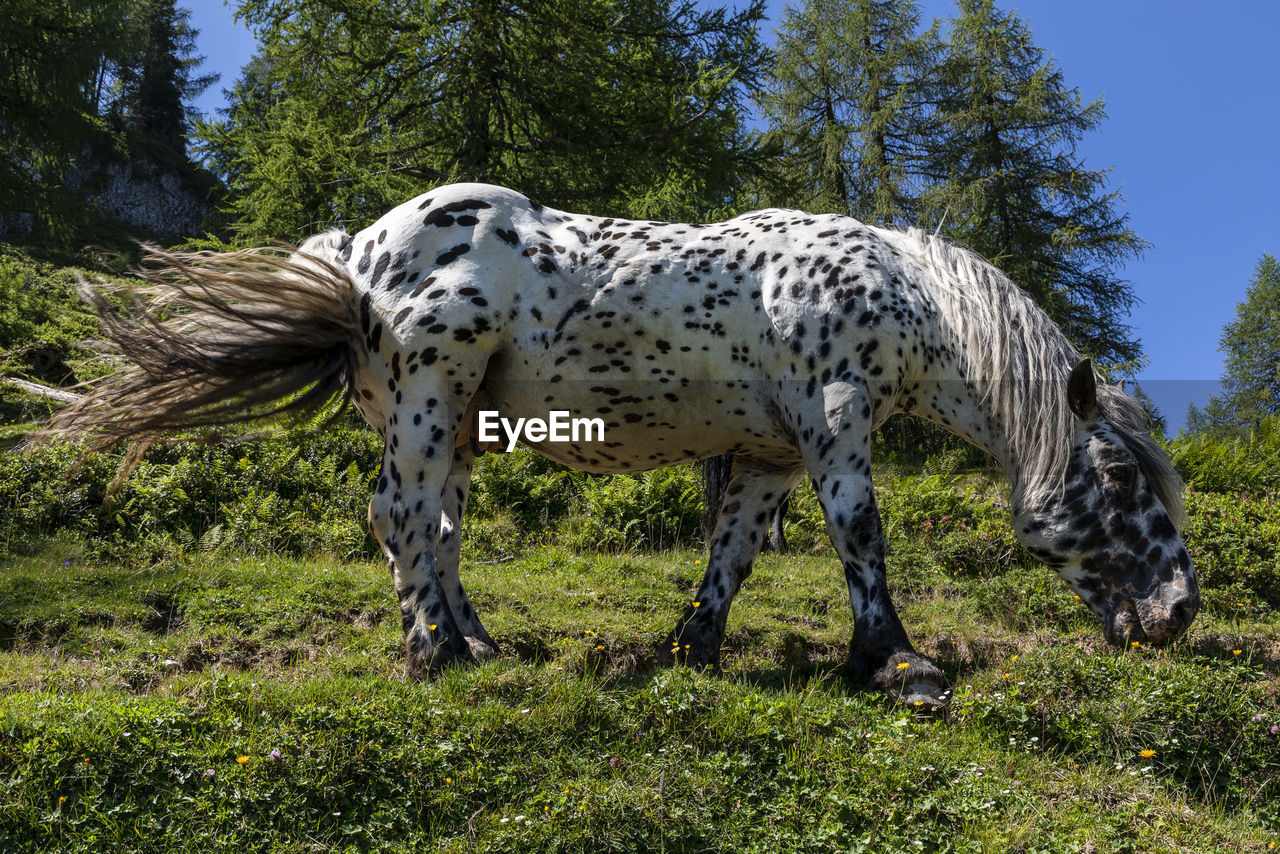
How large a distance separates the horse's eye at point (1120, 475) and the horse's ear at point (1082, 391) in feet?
0.98

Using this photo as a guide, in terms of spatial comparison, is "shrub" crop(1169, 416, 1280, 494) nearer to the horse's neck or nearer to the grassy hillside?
the grassy hillside

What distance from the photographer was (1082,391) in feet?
14.9

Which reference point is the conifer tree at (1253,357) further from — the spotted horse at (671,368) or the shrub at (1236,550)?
the spotted horse at (671,368)

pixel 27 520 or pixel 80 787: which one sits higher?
pixel 27 520

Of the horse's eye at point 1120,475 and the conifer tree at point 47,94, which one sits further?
the conifer tree at point 47,94

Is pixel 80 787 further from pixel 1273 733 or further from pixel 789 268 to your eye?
pixel 1273 733

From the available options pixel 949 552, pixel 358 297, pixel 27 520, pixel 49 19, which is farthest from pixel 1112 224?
pixel 49 19

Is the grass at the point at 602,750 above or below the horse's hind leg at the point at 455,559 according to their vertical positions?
below

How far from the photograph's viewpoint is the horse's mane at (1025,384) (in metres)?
4.53

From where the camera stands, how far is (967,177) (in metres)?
17.7

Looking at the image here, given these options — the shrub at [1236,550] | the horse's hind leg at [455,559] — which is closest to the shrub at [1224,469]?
the shrub at [1236,550]

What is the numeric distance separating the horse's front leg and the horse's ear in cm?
120

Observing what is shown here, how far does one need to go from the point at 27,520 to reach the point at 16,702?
15.7ft

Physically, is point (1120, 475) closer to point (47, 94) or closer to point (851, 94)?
point (851, 94)
